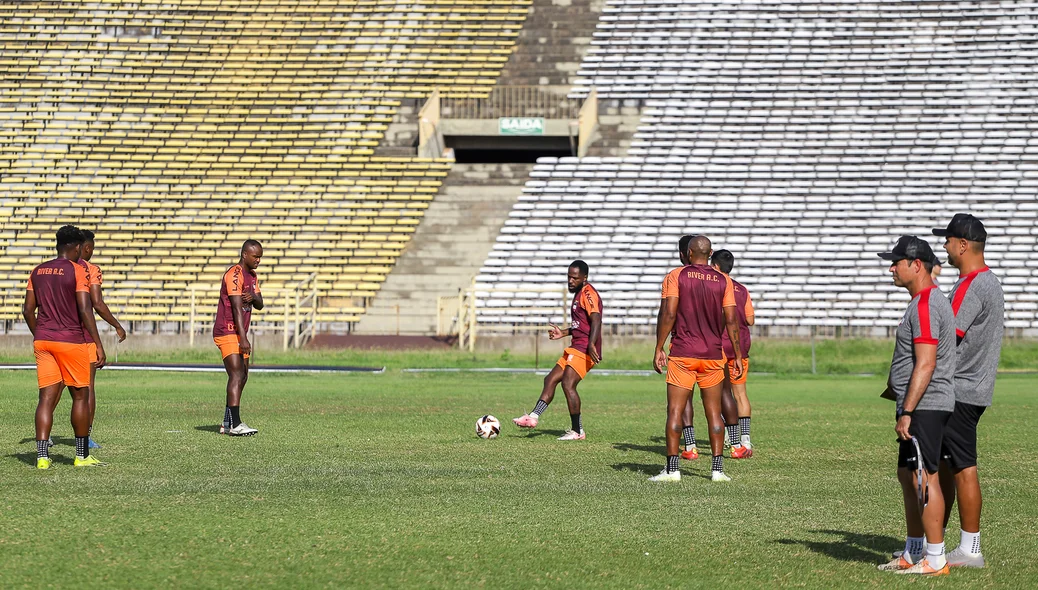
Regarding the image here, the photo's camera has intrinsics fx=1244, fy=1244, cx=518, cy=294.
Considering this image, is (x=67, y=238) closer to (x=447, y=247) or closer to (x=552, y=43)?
(x=447, y=247)

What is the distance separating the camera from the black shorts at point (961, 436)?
666 cm

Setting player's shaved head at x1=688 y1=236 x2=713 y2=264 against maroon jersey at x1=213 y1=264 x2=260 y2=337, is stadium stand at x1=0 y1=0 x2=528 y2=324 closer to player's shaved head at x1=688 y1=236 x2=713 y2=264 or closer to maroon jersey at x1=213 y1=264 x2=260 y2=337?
maroon jersey at x1=213 y1=264 x2=260 y2=337

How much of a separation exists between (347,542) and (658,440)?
6641 millimetres

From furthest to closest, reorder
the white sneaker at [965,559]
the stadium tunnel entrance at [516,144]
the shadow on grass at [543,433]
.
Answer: the stadium tunnel entrance at [516,144] → the shadow on grass at [543,433] → the white sneaker at [965,559]

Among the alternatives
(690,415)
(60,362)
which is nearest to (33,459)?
(60,362)

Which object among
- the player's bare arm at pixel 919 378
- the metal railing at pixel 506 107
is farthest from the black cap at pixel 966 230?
the metal railing at pixel 506 107

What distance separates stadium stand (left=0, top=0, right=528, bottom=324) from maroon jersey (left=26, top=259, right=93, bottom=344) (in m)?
22.7

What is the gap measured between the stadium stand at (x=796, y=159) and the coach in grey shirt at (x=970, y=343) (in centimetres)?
2500

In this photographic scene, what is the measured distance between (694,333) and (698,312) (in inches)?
7.0

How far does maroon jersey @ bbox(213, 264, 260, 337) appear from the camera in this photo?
1311cm

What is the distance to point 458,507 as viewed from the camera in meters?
8.62

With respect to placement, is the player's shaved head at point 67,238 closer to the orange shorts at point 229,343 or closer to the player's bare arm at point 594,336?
the orange shorts at point 229,343

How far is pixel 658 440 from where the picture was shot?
13.4 m

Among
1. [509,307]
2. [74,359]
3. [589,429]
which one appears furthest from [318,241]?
[74,359]
